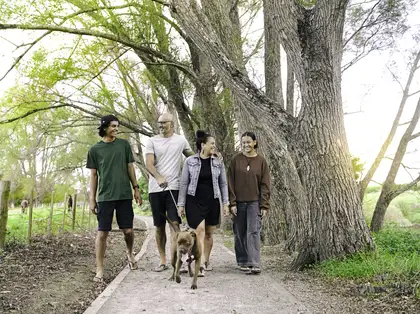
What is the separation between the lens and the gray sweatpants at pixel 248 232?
762 centimetres

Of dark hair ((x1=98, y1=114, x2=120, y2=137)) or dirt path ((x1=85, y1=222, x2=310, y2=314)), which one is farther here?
dark hair ((x1=98, y1=114, x2=120, y2=137))

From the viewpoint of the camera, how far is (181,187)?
729cm

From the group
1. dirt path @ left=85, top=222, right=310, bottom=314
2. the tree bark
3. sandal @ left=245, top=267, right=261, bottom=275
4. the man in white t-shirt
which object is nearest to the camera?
dirt path @ left=85, top=222, right=310, bottom=314

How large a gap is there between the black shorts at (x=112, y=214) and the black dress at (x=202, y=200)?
838mm

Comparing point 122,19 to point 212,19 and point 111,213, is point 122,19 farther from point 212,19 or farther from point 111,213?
point 111,213

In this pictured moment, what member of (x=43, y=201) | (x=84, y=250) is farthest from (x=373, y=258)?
(x=43, y=201)

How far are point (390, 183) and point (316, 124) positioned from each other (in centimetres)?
842

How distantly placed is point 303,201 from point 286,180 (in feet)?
9.50

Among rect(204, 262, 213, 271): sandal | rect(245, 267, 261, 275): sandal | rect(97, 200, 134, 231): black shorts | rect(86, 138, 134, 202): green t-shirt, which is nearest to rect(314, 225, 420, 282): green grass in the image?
rect(245, 267, 261, 275): sandal

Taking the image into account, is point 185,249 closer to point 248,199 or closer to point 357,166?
point 248,199

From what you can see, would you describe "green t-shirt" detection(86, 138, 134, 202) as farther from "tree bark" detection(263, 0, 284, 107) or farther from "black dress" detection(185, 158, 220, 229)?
"tree bark" detection(263, 0, 284, 107)

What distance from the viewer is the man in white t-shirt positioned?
7.31 meters

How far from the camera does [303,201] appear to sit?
8.19m

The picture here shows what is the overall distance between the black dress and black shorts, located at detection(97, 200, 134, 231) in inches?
33.0
